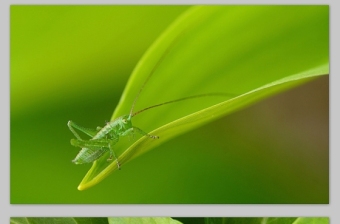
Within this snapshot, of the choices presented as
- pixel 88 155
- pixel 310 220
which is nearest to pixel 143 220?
pixel 88 155

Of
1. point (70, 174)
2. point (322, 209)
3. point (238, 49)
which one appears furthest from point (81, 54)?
point (322, 209)

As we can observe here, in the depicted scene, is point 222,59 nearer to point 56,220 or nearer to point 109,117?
point 109,117

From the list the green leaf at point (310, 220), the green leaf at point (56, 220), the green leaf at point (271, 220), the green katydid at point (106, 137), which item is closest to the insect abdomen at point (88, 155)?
the green katydid at point (106, 137)

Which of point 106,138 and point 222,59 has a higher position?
point 222,59

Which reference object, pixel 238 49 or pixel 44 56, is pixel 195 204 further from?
pixel 44 56

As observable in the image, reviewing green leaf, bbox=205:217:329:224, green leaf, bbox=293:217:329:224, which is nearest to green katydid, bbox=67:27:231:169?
green leaf, bbox=205:217:329:224

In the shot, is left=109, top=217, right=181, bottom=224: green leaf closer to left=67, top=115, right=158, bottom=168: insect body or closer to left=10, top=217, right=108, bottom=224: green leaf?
left=10, top=217, right=108, bottom=224: green leaf
